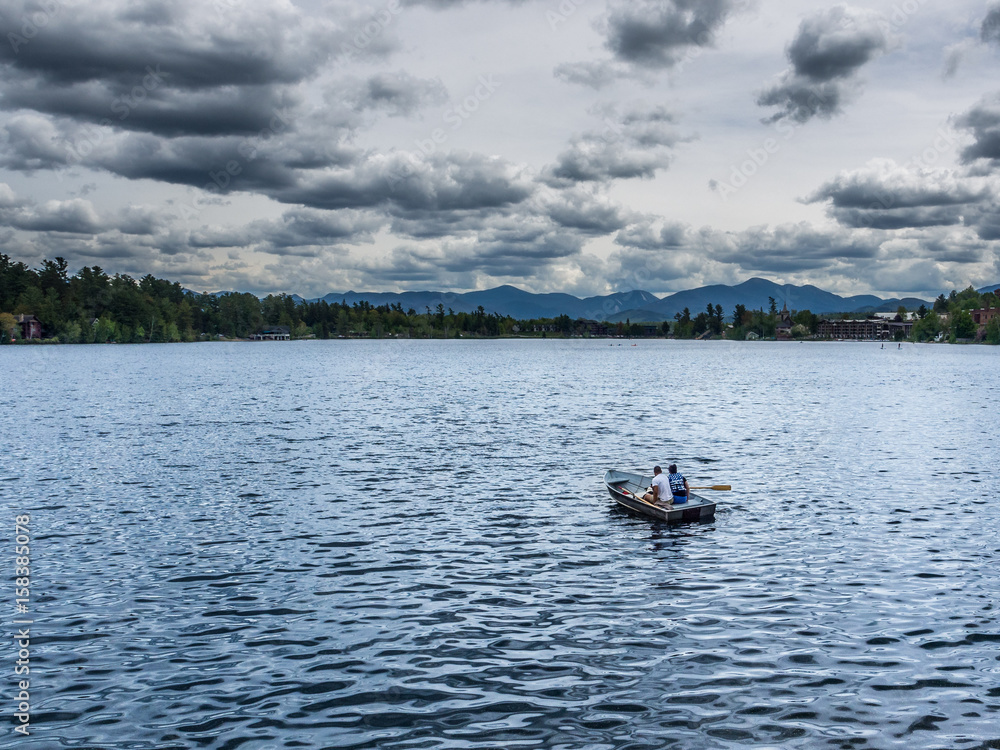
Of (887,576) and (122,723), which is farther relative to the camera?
(887,576)

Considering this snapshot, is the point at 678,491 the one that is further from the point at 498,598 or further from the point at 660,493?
the point at 498,598

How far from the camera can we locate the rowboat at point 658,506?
3284cm

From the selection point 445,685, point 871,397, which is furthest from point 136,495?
point 871,397

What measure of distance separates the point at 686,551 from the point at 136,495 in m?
29.6

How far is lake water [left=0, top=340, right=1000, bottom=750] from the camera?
629 inches

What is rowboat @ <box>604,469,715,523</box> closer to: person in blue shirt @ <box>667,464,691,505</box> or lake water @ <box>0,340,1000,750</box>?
person in blue shirt @ <box>667,464,691,505</box>

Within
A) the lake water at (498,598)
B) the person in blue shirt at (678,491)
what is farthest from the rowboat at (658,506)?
the lake water at (498,598)

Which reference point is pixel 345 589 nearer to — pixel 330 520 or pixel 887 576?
pixel 330 520

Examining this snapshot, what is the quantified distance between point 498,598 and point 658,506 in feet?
41.7

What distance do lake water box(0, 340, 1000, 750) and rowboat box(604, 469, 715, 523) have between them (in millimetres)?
657

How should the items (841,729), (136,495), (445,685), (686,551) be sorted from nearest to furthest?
(841,729)
(445,685)
(686,551)
(136,495)

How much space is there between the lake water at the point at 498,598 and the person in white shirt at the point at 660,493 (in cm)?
123

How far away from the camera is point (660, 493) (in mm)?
33656

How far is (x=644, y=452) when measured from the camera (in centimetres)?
5356
